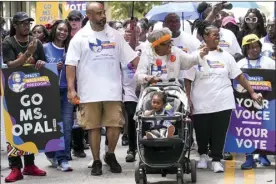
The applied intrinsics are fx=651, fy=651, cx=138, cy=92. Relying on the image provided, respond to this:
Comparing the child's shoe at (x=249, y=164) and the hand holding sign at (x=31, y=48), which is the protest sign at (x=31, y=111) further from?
the child's shoe at (x=249, y=164)

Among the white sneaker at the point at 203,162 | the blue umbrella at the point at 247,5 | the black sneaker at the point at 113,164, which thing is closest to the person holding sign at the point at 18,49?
the black sneaker at the point at 113,164

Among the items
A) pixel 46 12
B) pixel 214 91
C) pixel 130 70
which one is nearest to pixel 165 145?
pixel 214 91

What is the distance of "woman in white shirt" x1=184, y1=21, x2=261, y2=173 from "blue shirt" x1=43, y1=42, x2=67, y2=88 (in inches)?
61.1

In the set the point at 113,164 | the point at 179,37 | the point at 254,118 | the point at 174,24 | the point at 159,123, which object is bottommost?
the point at 113,164

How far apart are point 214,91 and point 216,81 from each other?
0.12 m

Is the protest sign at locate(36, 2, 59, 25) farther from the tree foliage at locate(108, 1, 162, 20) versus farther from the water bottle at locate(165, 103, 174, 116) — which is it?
the tree foliage at locate(108, 1, 162, 20)

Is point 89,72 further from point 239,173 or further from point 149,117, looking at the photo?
point 239,173

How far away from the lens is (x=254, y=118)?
8078mm

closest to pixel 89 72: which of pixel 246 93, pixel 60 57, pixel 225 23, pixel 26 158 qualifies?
pixel 60 57

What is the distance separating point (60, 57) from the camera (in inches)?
327

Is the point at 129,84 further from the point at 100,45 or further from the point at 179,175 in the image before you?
the point at 179,175

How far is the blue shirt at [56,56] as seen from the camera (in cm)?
823

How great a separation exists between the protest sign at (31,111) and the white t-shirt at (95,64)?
0.33m

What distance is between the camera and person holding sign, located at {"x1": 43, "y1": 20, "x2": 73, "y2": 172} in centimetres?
816
